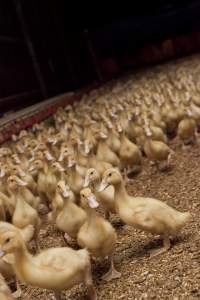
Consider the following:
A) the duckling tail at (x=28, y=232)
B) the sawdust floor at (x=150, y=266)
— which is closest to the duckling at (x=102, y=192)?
the sawdust floor at (x=150, y=266)

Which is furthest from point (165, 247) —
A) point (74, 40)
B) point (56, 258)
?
point (74, 40)

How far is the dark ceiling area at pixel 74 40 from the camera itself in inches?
414

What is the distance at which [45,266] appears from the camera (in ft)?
8.41

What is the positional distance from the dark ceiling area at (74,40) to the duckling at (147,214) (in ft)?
20.7

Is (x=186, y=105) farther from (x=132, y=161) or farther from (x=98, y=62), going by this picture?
(x=98, y=62)

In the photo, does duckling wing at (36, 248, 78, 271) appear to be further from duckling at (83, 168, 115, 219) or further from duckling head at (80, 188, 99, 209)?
duckling at (83, 168, 115, 219)

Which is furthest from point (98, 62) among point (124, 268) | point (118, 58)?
point (124, 268)

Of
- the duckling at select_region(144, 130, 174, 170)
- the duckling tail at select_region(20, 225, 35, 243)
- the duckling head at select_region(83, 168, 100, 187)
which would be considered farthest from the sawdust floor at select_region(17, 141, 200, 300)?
the duckling at select_region(144, 130, 174, 170)

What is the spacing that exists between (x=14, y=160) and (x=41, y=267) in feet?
8.42

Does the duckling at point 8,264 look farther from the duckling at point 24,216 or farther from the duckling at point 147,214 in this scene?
the duckling at point 147,214

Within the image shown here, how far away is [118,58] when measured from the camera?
16.3 metres

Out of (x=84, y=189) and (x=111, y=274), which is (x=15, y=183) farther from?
(x=111, y=274)

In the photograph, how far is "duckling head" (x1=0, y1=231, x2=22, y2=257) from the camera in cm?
255

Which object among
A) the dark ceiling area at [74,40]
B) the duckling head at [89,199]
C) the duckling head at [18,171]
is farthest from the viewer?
the dark ceiling area at [74,40]
